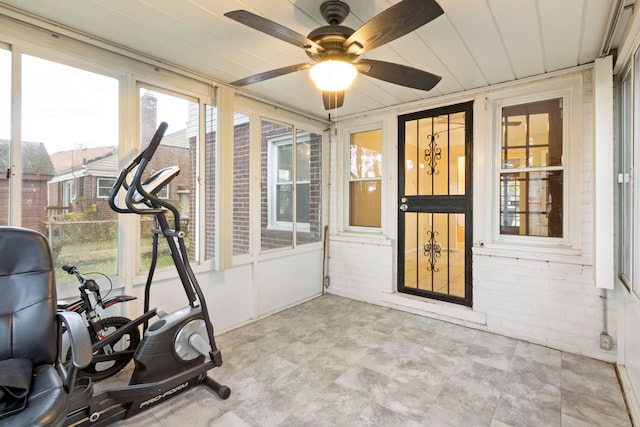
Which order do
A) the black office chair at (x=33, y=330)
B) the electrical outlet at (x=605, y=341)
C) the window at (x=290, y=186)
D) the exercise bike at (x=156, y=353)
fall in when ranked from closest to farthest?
the black office chair at (x=33, y=330), the exercise bike at (x=156, y=353), the electrical outlet at (x=605, y=341), the window at (x=290, y=186)

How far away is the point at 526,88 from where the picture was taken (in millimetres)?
2898

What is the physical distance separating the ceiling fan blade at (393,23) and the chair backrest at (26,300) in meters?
1.93

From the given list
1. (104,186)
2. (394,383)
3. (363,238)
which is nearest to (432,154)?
(363,238)

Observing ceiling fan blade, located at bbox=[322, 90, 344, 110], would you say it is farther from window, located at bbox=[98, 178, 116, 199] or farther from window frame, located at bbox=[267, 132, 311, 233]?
window, located at bbox=[98, 178, 116, 199]

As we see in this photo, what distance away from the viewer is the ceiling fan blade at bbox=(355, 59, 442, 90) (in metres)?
1.80

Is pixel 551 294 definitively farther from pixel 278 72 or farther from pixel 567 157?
pixel 278 72

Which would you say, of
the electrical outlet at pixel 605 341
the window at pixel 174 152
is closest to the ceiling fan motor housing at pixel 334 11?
the window at pixel 174 152

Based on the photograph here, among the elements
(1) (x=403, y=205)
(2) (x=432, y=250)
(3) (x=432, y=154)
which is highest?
(3) (x=432, y=154)

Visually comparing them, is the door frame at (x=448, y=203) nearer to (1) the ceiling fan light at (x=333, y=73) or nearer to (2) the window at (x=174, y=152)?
(1) the ceiling fan light at (x=333, y=73)

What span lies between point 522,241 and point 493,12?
2.07 metres

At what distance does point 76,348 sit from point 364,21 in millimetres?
2303

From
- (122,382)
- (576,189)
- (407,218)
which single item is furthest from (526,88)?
(122,382)

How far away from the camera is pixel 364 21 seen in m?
1.95

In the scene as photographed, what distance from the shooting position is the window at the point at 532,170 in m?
2.80
